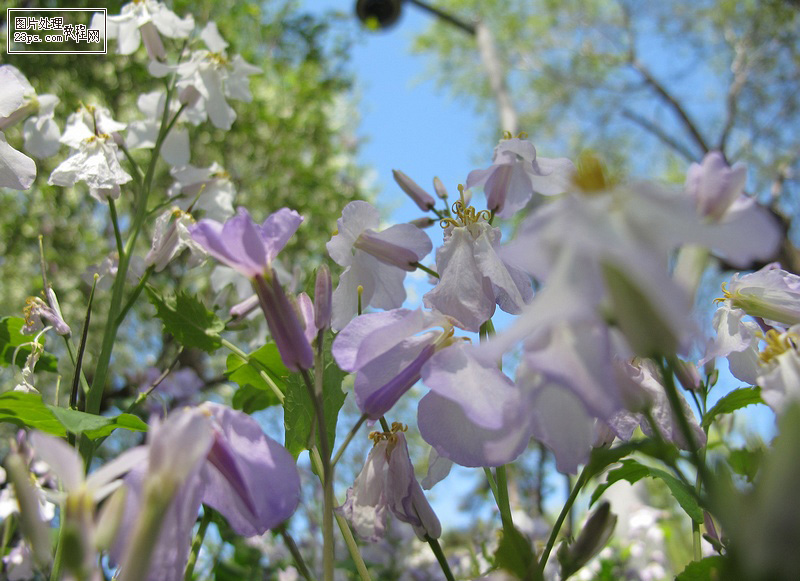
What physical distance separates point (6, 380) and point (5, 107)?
15.4 ft

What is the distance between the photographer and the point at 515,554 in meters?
0.44

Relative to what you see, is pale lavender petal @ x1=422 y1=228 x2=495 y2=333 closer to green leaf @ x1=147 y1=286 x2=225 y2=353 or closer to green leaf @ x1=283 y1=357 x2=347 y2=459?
green leaf @ x1=283 y1=357 x2=347 y2=459

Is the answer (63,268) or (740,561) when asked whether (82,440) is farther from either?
(63,268)

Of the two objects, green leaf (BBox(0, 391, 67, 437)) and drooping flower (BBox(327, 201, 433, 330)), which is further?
drooping flower (BBox(327, 201, 433, 330))

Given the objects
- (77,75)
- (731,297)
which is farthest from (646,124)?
(731,297)

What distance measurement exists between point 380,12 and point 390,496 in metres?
5.04

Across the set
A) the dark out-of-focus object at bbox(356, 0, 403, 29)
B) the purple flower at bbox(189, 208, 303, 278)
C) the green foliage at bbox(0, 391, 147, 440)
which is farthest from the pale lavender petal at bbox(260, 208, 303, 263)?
the dark out-of-focus object at bbox(356, 0, 403, 29)

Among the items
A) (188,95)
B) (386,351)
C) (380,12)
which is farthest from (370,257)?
(380,12)

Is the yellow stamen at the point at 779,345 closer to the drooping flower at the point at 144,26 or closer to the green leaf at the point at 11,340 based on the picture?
the green leaf at the point at 11,340

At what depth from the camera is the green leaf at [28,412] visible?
69cm

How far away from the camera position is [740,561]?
0.28 metres

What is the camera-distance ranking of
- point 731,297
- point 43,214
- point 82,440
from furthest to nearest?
1. point 43,214
2. point 82,440
3. point 731,297

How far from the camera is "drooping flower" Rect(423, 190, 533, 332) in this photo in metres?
0.69

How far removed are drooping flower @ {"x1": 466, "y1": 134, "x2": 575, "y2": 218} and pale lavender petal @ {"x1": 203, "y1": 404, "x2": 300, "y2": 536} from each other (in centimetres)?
43
